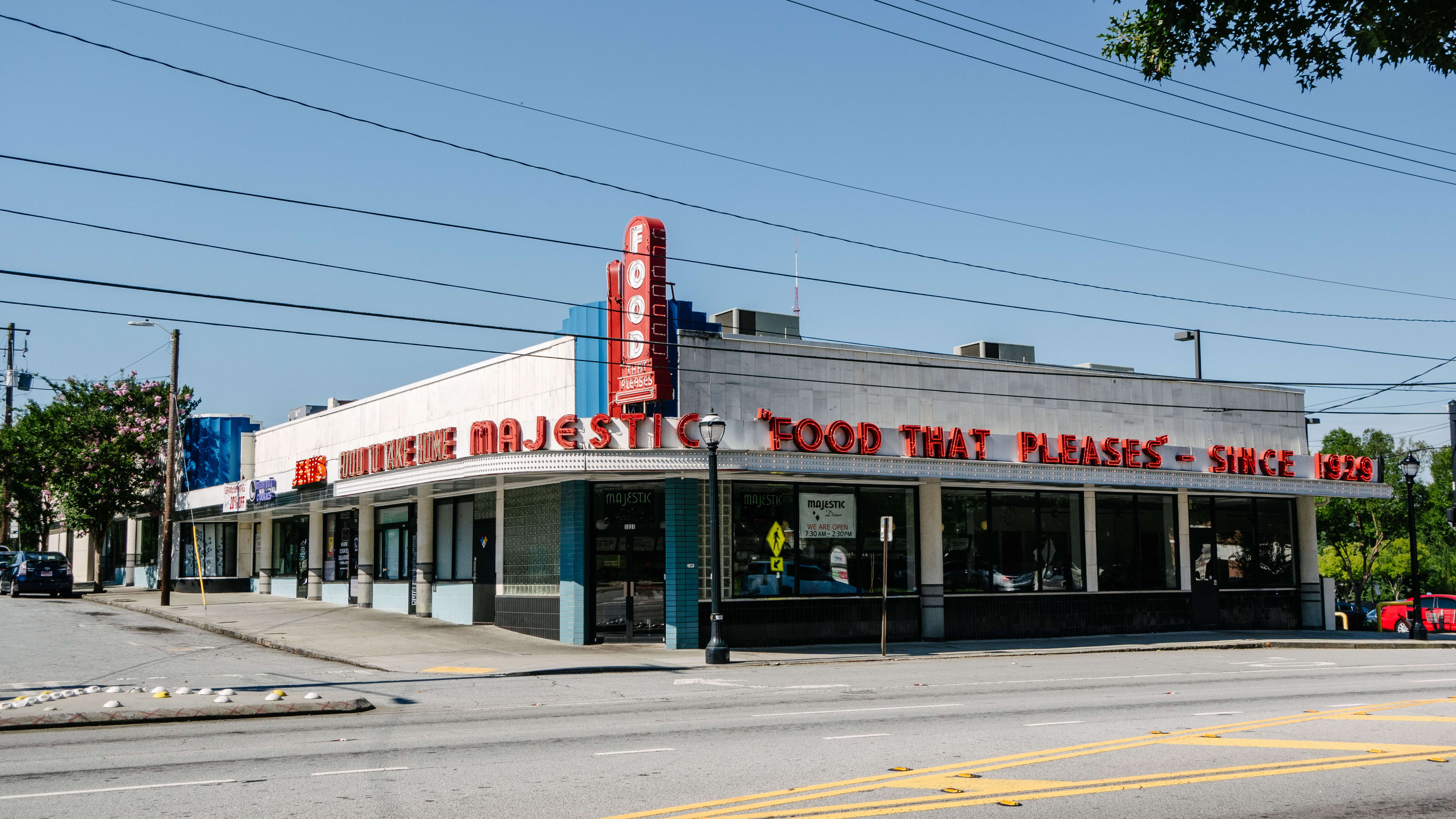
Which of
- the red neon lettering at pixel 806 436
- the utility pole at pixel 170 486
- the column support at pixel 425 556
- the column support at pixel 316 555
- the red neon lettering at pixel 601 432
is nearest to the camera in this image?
the red neon lettering at pixel 601 432

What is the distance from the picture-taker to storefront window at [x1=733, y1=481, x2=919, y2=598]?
26109 mm

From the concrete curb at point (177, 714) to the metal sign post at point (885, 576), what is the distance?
12162 mm

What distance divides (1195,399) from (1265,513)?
452cm

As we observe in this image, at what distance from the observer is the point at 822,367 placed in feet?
88.0

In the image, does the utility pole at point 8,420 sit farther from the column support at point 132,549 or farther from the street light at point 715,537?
the street light at point 715,537

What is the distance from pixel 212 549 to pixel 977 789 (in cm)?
4784

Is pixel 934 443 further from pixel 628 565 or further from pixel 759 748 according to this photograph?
pixel 759 748

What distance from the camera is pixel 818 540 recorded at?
27.0m

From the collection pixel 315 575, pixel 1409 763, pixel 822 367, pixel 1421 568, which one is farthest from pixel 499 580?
pixel 1421 568

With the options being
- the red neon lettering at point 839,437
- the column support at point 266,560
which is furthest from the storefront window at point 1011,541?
the column support at point 266,560

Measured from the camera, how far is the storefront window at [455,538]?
1206 inches

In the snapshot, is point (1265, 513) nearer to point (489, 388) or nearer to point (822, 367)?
point (822, 367)

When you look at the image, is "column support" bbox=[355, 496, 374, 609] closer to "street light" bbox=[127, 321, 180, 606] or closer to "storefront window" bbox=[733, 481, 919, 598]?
"street light" bbox=[127, 321, 180, 606]

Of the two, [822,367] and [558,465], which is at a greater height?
[822,367]
